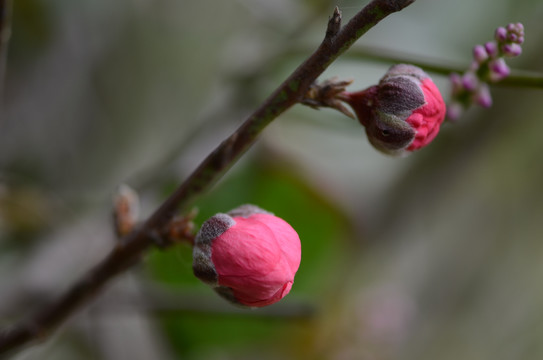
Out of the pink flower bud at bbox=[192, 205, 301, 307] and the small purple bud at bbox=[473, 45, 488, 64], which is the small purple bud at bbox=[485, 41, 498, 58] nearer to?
the small purple bud at bbox=[473, 45, 488, 64]

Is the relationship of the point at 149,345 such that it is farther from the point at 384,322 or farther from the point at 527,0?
the point at 527,0

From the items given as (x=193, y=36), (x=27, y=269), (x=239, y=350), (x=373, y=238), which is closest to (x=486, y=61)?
(x=27, y=269)

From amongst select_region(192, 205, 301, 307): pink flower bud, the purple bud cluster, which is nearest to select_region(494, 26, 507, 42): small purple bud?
the purple bud cluster

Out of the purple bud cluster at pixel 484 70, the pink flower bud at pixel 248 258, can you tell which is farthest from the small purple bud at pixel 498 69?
the pink flower bud at pixel 248 258

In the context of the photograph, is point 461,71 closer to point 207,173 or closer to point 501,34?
point 501,34

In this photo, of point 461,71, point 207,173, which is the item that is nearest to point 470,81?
point 461,71

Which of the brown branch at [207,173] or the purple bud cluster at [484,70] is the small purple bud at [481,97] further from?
the brown branch at [207,173]
